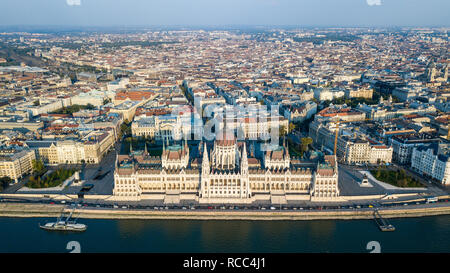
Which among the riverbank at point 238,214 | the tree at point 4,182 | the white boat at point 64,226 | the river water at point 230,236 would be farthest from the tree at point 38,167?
the white boat at point 64,226

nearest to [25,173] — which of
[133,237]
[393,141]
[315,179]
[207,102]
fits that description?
[133,237]

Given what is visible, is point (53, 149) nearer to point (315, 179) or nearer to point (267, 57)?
point (315, 179)

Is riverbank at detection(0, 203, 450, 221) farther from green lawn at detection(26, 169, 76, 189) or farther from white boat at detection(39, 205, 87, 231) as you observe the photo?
green lawn at detection(26, 169, 76, 189)

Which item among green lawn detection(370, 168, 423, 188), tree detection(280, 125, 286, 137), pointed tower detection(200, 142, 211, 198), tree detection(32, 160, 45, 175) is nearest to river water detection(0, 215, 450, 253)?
pointed tower detection(200, 142, 211, 198)

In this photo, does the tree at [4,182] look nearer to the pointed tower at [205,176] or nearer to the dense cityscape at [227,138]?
the dense cityscape at [227,138]

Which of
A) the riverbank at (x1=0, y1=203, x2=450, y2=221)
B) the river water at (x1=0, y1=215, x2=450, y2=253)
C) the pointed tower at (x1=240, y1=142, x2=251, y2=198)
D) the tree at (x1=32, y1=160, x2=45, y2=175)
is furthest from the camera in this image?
the tree at (x1=32, y1=160, x2=45, y2=175)

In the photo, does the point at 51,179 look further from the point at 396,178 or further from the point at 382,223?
the point at 396,178
